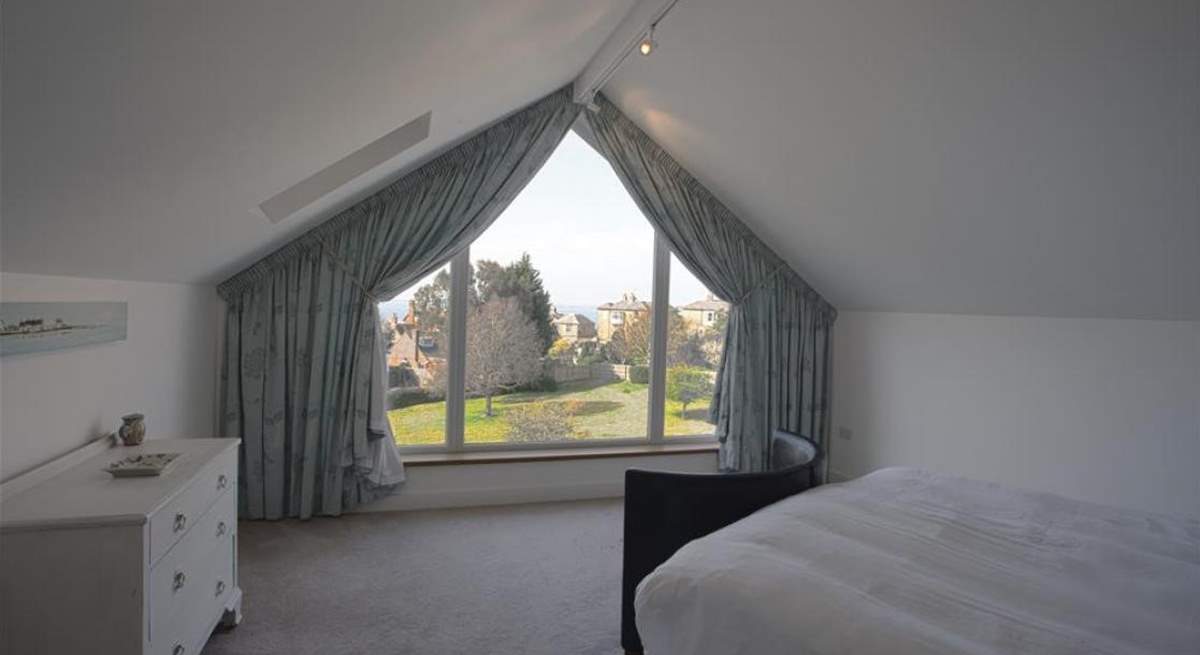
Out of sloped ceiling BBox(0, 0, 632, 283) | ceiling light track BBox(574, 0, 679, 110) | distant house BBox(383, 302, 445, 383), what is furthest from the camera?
distant house BBox(383, 302, 445, 383)

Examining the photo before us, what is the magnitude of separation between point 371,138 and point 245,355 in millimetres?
1560

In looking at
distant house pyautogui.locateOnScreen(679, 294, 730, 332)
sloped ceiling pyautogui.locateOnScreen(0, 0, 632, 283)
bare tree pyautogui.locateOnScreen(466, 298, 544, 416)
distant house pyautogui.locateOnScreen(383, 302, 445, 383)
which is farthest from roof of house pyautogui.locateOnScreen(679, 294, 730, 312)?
sloped ceiling pyautogui.locateOnScreen(0, 0, 632, 283)

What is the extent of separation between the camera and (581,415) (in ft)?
13.1

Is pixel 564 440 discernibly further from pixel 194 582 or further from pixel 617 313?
pixel 194 582

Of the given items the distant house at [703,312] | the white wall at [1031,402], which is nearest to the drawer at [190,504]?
the distant house at [703,312]

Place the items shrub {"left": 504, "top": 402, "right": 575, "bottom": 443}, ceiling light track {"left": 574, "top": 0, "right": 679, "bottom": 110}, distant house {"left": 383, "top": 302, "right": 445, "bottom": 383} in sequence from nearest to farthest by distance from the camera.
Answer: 1. ceiling light track {"left": 574, "top": 0, "right": 679, "bottom": 110}
2. distant house {"left": 383, "top": 302, "right": 445, "bottom": 383}
3. shrub {"left": 504, "top": 402, "right": 575, "bottom": 443}

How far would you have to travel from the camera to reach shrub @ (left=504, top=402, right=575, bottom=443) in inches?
151

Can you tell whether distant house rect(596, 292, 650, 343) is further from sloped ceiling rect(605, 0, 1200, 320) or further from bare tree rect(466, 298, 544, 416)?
sloped ceiling rect(605, 0, 1200, 320)

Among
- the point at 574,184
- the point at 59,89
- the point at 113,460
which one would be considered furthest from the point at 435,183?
the point at 59,89

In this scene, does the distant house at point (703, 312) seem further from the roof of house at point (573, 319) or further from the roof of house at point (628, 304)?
the roof of house at point (573, 319)

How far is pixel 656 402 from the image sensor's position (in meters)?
4.15

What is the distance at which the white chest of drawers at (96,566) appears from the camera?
1.38 metres

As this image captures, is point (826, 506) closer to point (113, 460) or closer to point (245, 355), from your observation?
point (113, 460)

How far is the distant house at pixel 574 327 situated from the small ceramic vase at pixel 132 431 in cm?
231
